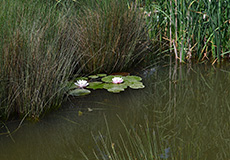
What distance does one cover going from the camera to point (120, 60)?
3523mm

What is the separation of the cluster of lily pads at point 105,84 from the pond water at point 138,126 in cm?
6

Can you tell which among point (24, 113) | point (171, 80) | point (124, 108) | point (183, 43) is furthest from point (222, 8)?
point (24, 113)

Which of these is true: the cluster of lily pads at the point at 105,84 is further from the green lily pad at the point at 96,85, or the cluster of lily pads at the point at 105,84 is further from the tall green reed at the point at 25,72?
the tall green reed at the point at 25,72

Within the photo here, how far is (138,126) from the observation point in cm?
234

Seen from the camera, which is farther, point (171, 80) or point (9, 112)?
point (171, 80)

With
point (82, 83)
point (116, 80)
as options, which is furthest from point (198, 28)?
point (82, 83)

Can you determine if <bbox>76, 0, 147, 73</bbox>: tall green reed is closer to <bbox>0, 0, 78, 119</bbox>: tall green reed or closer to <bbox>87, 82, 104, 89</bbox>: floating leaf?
<bbox>87, 82, 104, 89</bbox>: floating leaf

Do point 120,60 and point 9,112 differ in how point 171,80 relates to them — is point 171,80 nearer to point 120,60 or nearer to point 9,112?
point 120,60

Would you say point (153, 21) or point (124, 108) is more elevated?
point (153, 21)

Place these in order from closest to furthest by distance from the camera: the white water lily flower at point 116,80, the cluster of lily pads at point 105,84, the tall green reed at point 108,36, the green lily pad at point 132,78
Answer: the cluster of lily pads at point 105,84 → the white water lily flower at point 116,80 → the green lily pad at point 132,78 → the tall green reed at point 108,36

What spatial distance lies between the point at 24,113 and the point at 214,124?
1395 millimetres

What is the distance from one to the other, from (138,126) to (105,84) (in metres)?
0.89

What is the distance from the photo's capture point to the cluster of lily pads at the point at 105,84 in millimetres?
2992

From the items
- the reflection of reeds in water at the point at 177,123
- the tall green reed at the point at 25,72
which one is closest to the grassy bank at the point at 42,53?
the tall green reed at the point at 25,72
